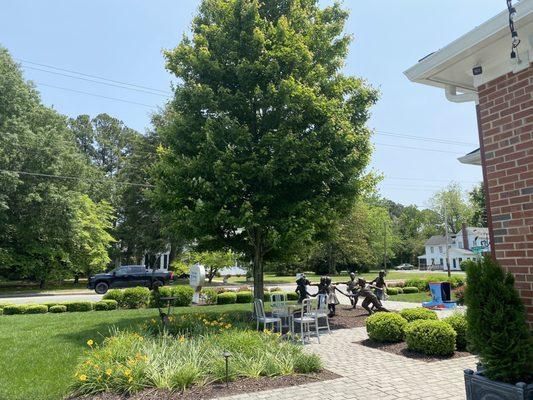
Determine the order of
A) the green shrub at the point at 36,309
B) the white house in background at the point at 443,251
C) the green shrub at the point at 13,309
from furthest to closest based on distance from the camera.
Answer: the white house in background at the point at 443,251 → the green shrub at the point at 36,309 → the green shrub at the point at 13,309

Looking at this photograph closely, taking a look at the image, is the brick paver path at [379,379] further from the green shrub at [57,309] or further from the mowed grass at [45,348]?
the green shrub at [57,309]

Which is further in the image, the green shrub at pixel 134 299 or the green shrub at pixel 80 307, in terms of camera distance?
the green shrub at pixel 134 299

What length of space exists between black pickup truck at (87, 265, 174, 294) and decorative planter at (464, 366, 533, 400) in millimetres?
24910

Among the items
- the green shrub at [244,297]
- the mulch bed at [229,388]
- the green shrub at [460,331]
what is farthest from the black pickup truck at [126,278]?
the mulch bed at [229,388]

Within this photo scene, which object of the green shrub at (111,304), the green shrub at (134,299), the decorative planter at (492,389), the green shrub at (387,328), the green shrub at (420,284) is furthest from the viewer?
the green shrub at (420,284)

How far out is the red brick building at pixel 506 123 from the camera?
4.15 m

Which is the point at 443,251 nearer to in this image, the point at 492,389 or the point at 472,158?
the point at 472,158

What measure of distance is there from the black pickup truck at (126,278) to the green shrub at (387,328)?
2053 cm

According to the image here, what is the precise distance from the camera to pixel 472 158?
7359 mm

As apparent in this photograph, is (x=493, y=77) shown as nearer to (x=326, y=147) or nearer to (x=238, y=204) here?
(x=326, y=147)

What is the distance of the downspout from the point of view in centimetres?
519

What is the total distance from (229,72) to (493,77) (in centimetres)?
862

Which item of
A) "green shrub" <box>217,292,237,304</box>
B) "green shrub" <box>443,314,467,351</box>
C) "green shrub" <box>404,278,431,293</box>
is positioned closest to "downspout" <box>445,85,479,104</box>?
"green shrub" <box>443,314,467,351</box>

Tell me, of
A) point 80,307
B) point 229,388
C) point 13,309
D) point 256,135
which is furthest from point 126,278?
point 229,388
